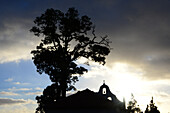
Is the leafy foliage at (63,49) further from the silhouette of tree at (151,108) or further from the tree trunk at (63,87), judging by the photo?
the silhouette of tree at (151,108)

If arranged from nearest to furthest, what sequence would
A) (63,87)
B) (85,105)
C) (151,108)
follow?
1. (85,105)
2. (63,87)
3. (151,108)

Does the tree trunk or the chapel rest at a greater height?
the tree trunk

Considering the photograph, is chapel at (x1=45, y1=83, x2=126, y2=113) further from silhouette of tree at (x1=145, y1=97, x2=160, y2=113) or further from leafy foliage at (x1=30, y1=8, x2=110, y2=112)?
silhouette of tree at (x1=145, y1=97, x2=160, y2=113)

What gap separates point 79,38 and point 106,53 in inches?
194

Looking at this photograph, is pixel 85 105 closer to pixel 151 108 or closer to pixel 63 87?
pixel 63 87

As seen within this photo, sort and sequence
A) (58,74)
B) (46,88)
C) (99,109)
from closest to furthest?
(99,109) → (58,74) → (46,88)

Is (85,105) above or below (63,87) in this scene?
below

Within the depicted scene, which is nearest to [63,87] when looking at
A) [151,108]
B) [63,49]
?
[63,49]

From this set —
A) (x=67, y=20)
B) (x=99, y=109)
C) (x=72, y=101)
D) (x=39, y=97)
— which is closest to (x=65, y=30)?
(x=67, y=20)

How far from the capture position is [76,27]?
30562 mm

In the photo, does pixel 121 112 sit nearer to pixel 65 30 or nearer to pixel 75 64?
pixel 75 64

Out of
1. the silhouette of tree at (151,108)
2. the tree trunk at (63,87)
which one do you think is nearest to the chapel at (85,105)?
the tree trunk at (63,87)

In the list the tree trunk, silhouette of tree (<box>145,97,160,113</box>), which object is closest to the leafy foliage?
the tree trunk

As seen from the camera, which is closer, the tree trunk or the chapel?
the chapel
